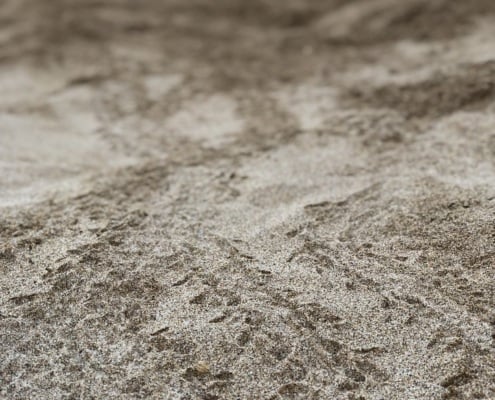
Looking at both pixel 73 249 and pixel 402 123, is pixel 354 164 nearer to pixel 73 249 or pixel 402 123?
pixel 402 123

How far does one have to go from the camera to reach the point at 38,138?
A: 215 cm

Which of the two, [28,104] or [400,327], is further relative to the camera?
[28,104]

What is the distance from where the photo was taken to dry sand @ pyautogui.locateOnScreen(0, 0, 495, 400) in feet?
3.75

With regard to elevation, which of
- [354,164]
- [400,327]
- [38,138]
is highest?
[38,138]

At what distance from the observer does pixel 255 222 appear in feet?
5.20

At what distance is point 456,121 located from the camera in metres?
2.01

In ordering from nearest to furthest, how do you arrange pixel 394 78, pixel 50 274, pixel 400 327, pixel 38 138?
pixel 400 327, pixel 50 274, pixel 38 138, pixel 394 78

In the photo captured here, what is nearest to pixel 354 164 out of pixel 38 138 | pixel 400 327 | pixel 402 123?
pixel 402 123

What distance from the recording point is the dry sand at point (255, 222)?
1.14 meters

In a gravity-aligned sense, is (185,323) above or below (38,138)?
below

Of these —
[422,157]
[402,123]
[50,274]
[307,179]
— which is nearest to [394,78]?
[402,123]

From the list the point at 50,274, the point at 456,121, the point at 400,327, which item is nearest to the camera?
the point at 400,327

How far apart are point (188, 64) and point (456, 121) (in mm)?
1472

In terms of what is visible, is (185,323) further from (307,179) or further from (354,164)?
(354,164)
